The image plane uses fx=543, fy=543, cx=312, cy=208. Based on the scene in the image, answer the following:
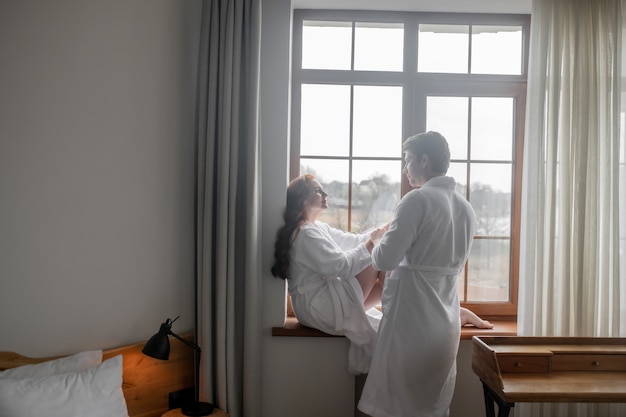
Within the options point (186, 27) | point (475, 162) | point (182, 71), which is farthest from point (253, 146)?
point (475, 162)

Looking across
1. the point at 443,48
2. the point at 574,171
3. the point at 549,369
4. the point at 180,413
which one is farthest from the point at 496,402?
the point at 443,48

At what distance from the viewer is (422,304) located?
2.42 m

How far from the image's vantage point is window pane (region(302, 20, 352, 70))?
314cm

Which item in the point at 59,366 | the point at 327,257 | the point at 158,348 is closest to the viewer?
the point at 59,366

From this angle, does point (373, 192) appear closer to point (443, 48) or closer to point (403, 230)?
point (403, 230)

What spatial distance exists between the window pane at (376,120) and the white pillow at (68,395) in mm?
1774

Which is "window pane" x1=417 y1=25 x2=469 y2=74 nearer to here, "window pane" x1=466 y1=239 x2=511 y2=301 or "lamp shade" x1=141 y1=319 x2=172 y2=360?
"window pane" x1=466 y1=239 x2=511 y2=301

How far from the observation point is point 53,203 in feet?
7.98

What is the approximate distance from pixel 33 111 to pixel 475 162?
2307 mm

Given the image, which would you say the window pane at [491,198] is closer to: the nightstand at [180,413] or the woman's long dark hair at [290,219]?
the woman's long dark hair at [290,219]

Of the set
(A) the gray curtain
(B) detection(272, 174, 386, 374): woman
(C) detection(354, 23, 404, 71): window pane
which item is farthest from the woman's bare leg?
(C) detection(354, 23, 404, 71): window pane

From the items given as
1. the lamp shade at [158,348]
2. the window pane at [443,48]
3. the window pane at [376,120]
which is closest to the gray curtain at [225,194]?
the lamp shade at [158,348]

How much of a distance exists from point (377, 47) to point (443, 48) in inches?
15.3

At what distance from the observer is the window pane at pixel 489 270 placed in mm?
3170
